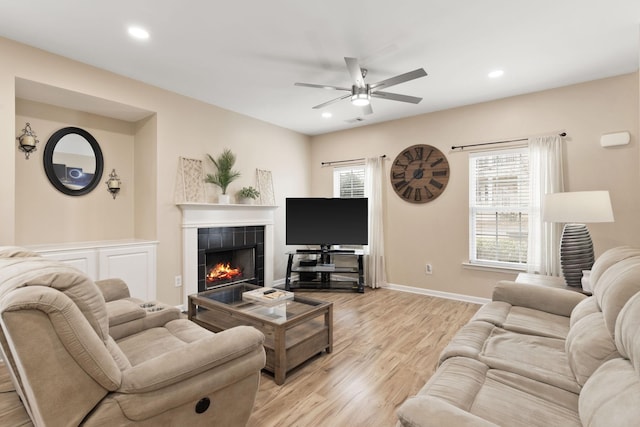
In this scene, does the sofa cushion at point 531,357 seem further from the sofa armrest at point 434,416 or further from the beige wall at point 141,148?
the beige wall at point 141,148

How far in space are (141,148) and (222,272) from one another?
199cm

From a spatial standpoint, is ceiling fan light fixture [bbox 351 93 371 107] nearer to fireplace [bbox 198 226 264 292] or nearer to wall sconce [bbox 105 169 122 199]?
fireplace [bbox 198 226 264 292]

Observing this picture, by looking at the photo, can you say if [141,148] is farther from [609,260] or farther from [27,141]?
[609,260]

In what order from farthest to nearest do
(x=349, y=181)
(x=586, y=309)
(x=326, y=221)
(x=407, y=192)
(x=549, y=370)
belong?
(x=349, y=181) < (x=326, y=221) < (x=407, y=192) < (x=586, y=309) < (x=549, y=370)

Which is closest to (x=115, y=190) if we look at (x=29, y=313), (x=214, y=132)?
(x=214, y=132)

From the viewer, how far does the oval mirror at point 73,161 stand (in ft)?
11.0

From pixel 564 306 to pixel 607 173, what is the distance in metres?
2.11

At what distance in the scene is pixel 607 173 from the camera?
333cm

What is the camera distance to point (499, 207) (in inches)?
161

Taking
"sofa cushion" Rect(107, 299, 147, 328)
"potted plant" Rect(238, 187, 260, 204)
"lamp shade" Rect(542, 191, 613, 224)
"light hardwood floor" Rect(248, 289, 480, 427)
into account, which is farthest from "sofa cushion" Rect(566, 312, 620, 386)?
"potted plant" Rect(238, 187, 260, 204)

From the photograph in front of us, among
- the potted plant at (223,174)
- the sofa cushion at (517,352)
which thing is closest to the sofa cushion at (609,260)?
the sofa cushion at (517,352)

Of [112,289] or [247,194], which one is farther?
[247,194]

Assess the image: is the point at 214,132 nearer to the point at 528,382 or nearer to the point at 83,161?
the point at 83,161

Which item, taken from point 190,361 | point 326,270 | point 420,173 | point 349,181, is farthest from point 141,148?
point 420,173
